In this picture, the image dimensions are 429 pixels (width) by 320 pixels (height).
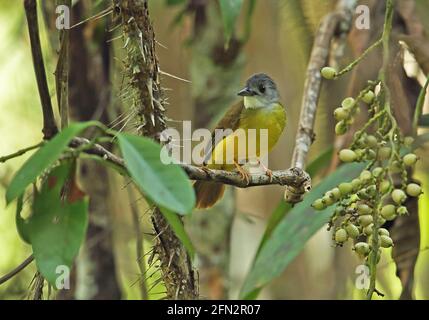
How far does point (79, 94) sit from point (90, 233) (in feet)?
1.62

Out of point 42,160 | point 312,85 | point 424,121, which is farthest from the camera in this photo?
point 312,85

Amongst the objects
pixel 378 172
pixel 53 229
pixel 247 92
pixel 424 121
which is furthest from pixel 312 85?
pixel 53 229

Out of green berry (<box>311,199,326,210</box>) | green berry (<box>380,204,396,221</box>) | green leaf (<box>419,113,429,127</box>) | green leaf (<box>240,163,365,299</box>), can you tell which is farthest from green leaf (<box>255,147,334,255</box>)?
green berry (<box>380,204,396,221</box>)

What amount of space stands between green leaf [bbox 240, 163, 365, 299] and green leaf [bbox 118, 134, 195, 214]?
1.00 meters

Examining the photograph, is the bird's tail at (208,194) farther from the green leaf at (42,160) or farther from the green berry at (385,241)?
the green leaf at (42,160)

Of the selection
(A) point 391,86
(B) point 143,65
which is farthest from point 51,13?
(B) point 143,65

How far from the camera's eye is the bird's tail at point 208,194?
2256 millimetres

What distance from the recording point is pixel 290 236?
194 centimetres

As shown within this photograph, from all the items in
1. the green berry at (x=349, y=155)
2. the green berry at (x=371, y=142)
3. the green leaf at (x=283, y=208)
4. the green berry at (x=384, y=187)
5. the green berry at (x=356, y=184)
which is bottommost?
the green berry at (x=384, y=187)

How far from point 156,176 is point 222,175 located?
54 centimetres

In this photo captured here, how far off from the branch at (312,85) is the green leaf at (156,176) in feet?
2.86

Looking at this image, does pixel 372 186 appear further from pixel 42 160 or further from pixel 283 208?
pixel 283 208

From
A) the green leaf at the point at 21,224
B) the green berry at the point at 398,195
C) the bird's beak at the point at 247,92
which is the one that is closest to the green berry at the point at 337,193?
the green berry at the point at 398,195

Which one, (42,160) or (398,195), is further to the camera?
(398,195)
